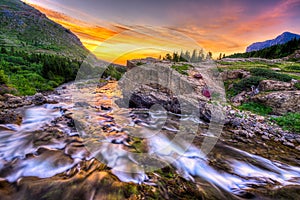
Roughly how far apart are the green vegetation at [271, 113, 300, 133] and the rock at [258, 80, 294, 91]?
368cm

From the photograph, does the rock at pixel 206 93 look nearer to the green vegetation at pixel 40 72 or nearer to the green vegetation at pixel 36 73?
the green vegetation at pixel 40 72

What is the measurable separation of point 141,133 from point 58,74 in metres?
30.4

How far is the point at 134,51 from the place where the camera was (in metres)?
9.11

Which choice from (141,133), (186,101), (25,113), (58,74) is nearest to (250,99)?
(186,101)

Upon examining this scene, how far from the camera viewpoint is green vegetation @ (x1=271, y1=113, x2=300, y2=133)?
9228 millimetres

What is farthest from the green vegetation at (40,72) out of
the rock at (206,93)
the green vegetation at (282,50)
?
the green vegetation at (282,50)

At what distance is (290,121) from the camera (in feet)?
31.9

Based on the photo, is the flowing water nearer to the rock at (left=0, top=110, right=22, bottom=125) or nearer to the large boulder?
the rock at (left=0, top=110, right=22, bottom=125)

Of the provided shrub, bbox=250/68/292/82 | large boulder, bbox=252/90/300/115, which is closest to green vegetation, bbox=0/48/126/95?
shrub, bbox=250/68/292/82

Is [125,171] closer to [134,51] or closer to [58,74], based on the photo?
[134,51]

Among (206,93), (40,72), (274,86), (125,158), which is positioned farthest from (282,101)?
(40,72)

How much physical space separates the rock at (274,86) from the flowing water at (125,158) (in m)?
9.39

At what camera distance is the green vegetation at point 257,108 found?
11.6 meters

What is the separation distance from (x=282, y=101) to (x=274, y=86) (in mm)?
2735
